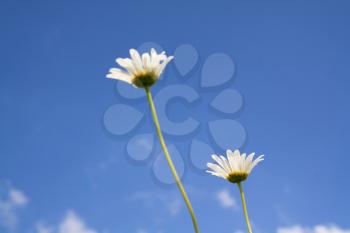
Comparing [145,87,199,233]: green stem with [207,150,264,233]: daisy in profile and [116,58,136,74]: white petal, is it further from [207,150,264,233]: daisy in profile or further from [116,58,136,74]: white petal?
[207,150,264,233]: daisy in profile

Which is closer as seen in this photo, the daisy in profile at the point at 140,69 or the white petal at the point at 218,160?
the daisy in profile at the point at 140,69

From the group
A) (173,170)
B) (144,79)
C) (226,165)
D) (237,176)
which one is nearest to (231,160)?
(226,165)

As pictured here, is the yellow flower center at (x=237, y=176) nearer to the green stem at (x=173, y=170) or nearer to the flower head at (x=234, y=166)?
the flower head at (x=234, y=166)

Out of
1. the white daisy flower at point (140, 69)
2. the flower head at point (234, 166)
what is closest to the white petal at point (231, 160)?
the flower head at point (234, 166)

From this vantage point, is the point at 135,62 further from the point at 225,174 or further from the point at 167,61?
the point at 225,174

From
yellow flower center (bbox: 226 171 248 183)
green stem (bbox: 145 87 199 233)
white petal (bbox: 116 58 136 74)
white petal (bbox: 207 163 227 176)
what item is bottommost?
→ green stem (bbox: 145 87 199 233)

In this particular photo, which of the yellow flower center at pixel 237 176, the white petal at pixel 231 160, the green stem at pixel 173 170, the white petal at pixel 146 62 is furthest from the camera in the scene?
the white petal at pixel 231 160

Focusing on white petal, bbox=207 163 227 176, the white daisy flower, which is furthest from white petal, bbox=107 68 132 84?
white petal, bbox=207 163 227 176

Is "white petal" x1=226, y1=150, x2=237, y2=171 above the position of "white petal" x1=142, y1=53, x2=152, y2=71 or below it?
below
